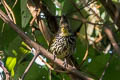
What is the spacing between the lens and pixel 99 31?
5.87 feet

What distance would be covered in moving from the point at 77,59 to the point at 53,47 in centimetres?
47

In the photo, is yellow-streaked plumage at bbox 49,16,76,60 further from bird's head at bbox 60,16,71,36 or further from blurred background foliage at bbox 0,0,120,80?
blurred background foliage at bbox 0,0,120,80

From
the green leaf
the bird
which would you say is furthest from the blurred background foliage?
the bird

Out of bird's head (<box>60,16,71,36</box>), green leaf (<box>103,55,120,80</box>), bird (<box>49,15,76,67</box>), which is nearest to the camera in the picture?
green leaf (<box>103,55,120,80</box>)

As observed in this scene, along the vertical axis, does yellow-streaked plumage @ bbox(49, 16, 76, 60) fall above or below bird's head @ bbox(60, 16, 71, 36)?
below

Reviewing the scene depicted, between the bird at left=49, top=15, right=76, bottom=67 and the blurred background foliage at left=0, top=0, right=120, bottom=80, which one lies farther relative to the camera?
the bird at left=49, top=15, right=76, bottom=67

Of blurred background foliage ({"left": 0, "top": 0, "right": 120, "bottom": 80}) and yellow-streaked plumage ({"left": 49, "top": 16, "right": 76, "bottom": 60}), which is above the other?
blurred background foliage ({"left": 0, "top": 0, "right": 120, "bottom": 80})

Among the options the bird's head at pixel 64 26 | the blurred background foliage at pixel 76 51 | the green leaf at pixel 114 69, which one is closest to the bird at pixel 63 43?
the bird's head at pixel 64 26

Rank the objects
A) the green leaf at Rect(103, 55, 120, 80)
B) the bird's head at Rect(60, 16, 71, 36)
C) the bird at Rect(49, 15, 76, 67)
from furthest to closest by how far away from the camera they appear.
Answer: the bird at Rect(49, 15, 76, 67) → the bird's head at Rect(60, 16, 71, 36) → the green leaf at Rect(103, 55, 120, 80)

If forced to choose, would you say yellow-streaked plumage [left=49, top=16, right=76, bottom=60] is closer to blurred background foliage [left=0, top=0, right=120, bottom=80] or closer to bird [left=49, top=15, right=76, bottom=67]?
bird [left=49, top=15, right=76, bottom=67]

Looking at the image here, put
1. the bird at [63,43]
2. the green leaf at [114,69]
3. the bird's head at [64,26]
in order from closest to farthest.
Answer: the green leaf at [114,69]
the bird's head at [64,26]
the bird at [63,43]

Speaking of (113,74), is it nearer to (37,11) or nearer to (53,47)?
(37,11)

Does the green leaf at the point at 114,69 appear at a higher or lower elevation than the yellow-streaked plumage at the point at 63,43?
higher

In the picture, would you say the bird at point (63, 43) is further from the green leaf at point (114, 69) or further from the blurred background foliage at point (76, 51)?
the green leaf at point (114, 69)
